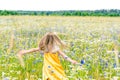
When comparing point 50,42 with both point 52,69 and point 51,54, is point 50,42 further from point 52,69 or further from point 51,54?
point 52,69

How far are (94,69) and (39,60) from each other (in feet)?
2.89

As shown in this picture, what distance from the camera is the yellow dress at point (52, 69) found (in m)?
4.67

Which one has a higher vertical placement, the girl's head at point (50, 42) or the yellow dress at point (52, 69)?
the girl's head at point (50, 42)

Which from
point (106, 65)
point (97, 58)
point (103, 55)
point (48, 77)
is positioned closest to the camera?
point (48, 77)

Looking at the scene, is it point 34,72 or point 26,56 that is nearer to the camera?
point 34,72

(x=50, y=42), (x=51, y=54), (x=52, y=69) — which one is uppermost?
(x=50, y=42)

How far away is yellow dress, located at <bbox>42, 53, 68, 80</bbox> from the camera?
4.67 meters

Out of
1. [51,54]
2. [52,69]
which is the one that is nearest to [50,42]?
[51,54]

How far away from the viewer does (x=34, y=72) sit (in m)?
5.64

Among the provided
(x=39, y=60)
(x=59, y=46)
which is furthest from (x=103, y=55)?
(x=59, y=46)

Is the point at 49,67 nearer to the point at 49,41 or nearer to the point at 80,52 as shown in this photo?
the point at 49,41

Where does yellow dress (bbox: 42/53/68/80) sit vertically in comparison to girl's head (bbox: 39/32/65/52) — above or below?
below

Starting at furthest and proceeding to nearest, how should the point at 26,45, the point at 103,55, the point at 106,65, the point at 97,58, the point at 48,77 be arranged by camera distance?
the point at 26,45, the point at 103,55, the point at 97,58, the point at 106,65, the point at 48,77

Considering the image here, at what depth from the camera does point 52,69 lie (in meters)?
4.71
